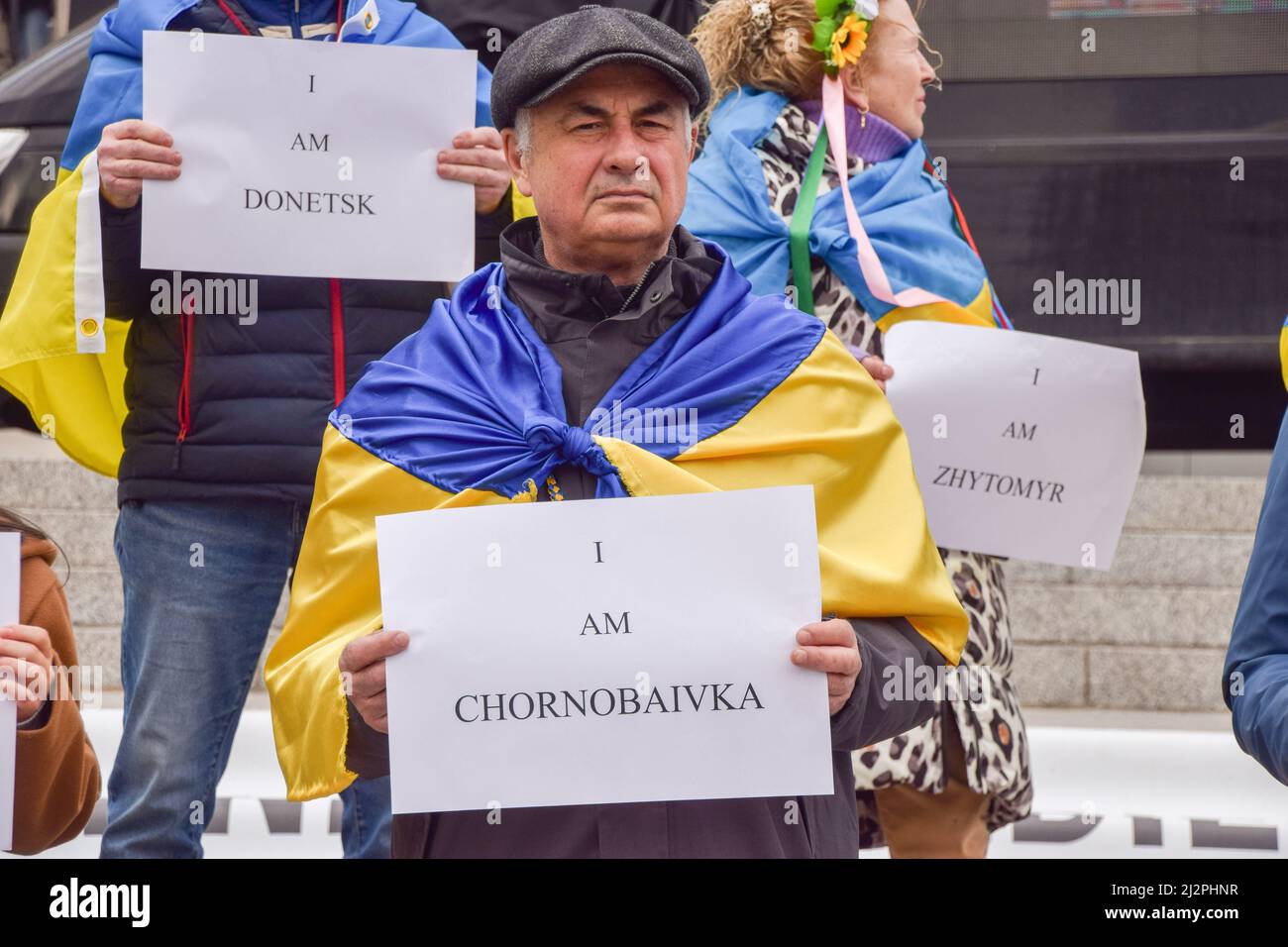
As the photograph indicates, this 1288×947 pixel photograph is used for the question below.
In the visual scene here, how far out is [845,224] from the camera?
3410 millimetres

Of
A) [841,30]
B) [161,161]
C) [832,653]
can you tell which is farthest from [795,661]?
[841,30]

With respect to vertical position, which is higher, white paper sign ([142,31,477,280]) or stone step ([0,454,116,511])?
white paper sign ([142,31,477,280])

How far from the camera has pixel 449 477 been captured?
2271 mm

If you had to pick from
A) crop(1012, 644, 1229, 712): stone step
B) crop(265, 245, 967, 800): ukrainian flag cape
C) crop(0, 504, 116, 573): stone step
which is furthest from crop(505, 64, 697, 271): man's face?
crop(0, 504, 116, 573): stone step

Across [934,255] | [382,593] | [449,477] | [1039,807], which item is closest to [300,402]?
[449,477]

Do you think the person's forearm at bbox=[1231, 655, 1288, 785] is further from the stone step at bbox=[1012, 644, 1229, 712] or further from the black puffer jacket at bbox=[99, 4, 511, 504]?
the stone step at bbox=[1012, 644, 1229, 712]

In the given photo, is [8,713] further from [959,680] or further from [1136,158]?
[1136,158]

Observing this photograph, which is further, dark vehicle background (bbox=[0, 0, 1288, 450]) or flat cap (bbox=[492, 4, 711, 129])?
dark vehicle background (bbox=[0, 0, 1288, 450])

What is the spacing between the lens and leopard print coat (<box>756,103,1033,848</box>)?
3.29 metres

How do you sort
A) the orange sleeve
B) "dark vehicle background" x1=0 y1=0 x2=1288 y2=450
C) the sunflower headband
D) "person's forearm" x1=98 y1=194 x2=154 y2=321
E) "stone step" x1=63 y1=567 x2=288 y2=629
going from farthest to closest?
1. "stone step" x1=63 y1=567 x2=288 y2=629
2. "dark vehicle background" x1=0 y1=0 x2=1288 y2=450
3. the sunflower headband
4. "person's forearm" x1=98 y1=194 x2=154 y2=321
5. the orange sleeve

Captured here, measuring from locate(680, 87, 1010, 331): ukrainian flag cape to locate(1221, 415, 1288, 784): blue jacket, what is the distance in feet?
4.35

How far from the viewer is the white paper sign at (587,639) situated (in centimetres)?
205

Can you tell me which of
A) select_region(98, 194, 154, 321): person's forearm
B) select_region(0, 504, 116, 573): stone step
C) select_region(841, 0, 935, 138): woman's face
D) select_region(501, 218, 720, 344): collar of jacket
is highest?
select_region(841, 0, 935, 138): woman's face
